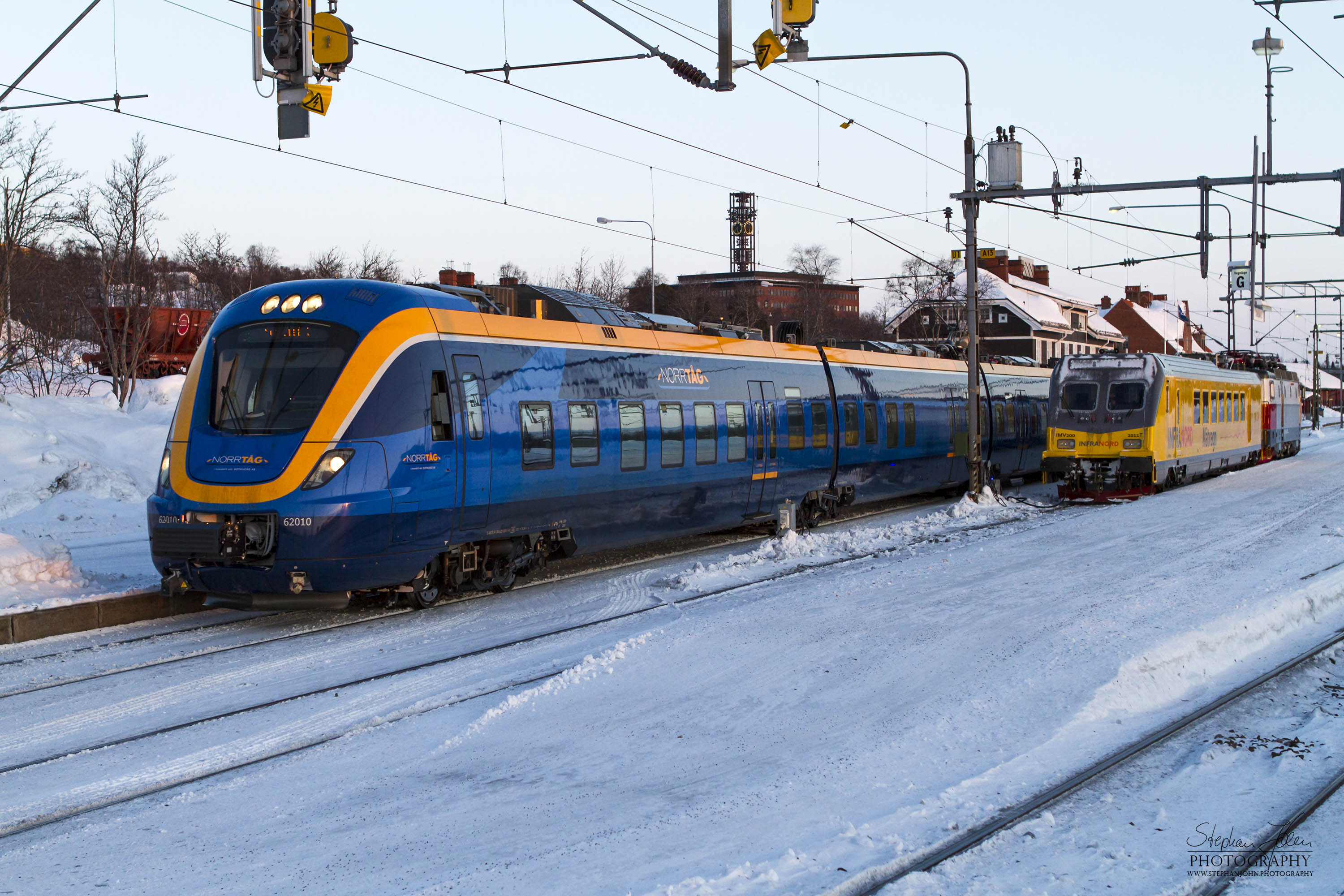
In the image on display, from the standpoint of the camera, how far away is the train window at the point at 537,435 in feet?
41.4

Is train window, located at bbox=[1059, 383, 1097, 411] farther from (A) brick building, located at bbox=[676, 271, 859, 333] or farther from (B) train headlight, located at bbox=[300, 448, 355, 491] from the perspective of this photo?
(A) brick building, located at bbox=[676, 271, 859, 333]

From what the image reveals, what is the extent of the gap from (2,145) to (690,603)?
85.1 ft

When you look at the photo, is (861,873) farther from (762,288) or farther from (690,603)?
(762,288)

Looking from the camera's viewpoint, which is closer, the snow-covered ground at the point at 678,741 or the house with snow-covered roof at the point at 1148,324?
the snow-covered ground at the point at 678,741

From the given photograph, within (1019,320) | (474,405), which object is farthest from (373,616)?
(1019,320)

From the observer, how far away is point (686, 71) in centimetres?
1385

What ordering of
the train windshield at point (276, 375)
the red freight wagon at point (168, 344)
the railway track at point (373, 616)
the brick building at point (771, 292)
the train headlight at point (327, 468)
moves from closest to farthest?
1. the railway track at point (373, 616)
2. the train headlight at point (327, 468)
3. the train windshield at point (276, 375)
4. the red freight wagon at point (168, 344)
5. the brick building at point (771, 292)

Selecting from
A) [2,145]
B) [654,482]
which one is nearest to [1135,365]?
[654,482]

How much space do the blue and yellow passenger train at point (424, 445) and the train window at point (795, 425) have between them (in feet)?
4.53

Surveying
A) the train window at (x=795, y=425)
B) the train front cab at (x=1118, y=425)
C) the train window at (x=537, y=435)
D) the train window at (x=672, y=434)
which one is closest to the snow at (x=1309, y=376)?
the train front cab at (x=1118, y=425)

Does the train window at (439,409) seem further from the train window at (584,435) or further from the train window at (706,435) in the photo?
the train window at (706,435)

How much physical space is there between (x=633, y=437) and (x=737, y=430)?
2707 mm

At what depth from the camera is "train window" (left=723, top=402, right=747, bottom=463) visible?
16.6 meters

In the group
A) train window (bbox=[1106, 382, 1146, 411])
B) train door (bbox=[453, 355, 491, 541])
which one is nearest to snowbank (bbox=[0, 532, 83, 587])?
train door (bbox=[453, 355, 491, 541])
